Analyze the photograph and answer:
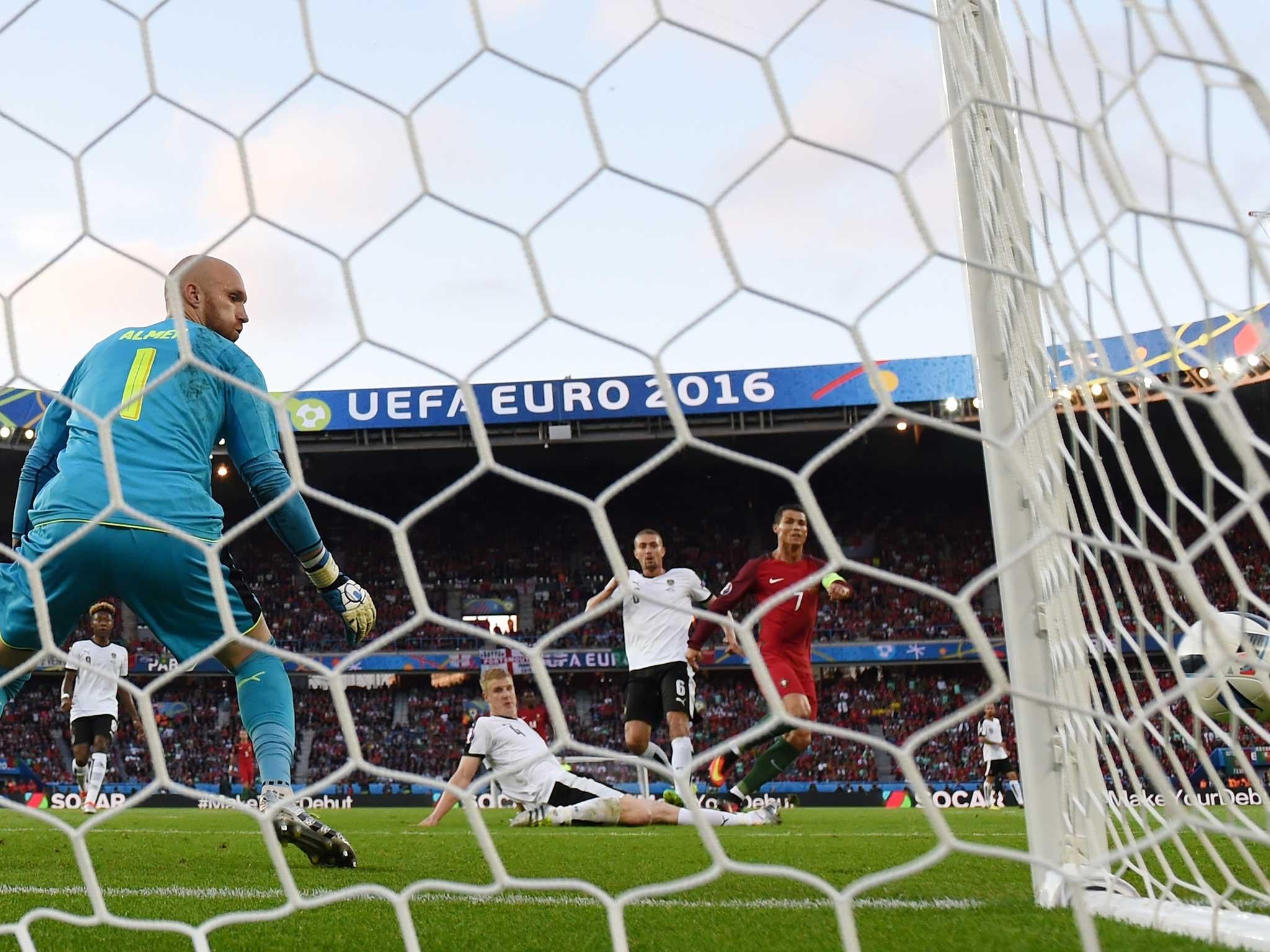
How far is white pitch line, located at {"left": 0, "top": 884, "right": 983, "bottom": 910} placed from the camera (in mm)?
1941

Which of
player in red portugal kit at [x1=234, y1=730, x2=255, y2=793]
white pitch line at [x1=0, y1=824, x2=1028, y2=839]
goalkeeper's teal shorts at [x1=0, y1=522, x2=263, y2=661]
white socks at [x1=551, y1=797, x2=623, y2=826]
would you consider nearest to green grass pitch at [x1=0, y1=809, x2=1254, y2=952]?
white pitch line at [x1=0, y1=824, x2=1028, y2=839]

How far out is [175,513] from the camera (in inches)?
93.2

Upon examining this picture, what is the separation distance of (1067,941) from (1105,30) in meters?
1.32

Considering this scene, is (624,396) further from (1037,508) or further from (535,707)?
(1037,508)

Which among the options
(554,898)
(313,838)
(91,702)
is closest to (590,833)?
(313,838)

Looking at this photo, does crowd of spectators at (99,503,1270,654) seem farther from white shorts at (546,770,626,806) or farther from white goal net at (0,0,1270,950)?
white goal net at (0,0,1270,950)

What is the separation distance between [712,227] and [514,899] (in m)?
1.31

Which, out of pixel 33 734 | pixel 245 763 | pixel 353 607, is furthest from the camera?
pixel 33 734

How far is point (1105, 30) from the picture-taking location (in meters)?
1.71

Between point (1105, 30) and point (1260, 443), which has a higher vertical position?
point (1105, 30)

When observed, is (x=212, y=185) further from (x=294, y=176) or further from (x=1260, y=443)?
(x=1260, y=443)

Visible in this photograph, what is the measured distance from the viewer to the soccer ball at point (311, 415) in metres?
17.6

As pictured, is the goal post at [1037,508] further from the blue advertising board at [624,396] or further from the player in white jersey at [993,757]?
the blue advertising board at [624,396]

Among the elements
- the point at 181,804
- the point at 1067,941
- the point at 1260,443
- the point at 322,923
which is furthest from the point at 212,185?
the point at 181,804
